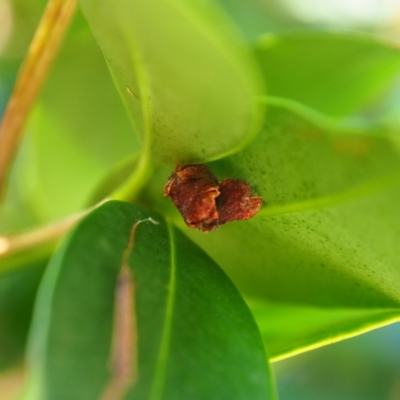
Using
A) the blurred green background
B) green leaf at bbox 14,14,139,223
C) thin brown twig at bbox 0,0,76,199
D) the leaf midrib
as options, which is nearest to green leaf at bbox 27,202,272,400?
the leaf midrib

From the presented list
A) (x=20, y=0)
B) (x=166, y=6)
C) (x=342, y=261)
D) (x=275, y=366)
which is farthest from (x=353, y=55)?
(x=275, y=366)

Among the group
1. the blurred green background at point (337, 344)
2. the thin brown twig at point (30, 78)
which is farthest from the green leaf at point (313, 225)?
the blurred green background at point (337, 344)

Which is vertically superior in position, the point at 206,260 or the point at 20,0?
the point at 20,0

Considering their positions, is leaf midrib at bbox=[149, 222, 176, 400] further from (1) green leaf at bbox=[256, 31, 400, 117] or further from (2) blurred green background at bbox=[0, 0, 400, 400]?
(2) blurred green background at bbox=[0, 0, 400, 400]

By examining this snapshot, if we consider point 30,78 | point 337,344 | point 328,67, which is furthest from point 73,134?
point 337,344

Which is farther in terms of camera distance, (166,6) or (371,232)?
(371,232)

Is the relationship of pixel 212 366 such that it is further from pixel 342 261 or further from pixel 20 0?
A: pixel 20 0

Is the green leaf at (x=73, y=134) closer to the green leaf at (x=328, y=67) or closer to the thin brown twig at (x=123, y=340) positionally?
the green leaf at (x=328, y=67)
